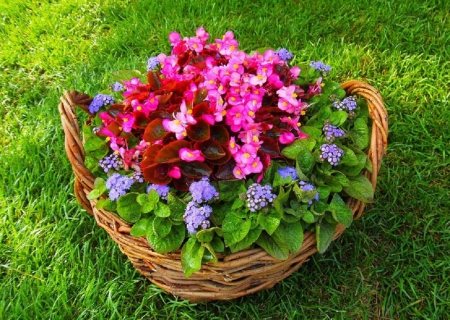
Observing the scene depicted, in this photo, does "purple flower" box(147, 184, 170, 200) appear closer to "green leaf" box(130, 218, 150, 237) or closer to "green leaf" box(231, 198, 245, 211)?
"green leaf" box(130, 218, 150, 237)

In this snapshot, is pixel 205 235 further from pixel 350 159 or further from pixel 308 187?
pixel 350 159

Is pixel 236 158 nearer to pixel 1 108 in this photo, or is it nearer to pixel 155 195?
pixel 155 195

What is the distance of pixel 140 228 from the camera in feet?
4.65

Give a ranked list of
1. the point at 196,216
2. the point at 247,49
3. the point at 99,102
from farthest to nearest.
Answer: the point at 247,49 < the point at 99,102 < the point at 196,216

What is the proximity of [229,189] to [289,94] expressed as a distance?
36cm

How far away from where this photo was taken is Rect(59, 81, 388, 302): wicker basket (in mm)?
1428

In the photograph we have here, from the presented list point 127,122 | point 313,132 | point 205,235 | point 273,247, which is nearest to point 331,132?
point 313,132

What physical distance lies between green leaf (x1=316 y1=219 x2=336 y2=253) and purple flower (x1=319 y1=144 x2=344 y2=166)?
18 centimetres

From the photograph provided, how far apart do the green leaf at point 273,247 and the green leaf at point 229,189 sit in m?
0.14

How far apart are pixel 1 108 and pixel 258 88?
1476 millimetres

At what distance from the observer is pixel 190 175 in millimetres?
1434

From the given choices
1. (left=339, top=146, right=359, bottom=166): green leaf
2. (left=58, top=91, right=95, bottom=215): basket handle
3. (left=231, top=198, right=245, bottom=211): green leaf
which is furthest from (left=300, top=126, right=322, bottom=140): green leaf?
(left=58, top=91, right=95, bottom=215): basket handle

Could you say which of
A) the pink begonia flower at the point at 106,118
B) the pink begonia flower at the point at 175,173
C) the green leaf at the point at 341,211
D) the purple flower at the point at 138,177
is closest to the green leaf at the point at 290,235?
the green leaf at the point at 341,211

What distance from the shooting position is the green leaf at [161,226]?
1.37m
